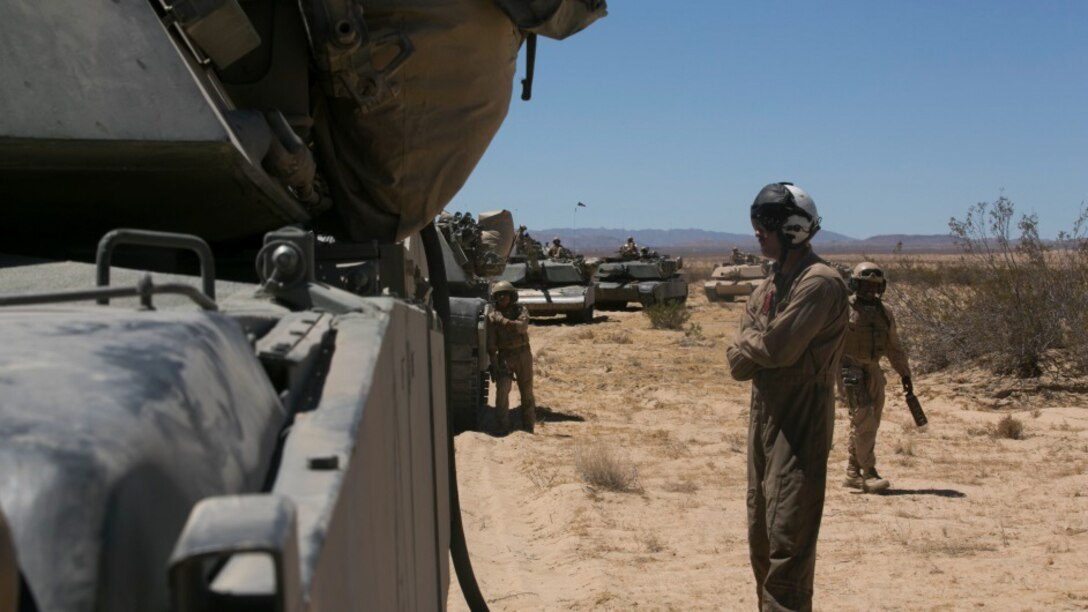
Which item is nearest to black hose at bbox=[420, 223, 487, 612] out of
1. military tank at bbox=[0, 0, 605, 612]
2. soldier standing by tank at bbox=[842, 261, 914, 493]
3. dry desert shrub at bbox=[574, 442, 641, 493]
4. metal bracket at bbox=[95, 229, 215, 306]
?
military tank at bbox=[0, 0, 605, 612]

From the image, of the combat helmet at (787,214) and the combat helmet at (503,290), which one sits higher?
the combat helmet at (787,214)

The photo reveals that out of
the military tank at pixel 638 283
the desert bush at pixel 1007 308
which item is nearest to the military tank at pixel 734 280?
the military tank at pixel 638 283

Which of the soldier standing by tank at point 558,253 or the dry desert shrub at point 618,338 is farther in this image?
the soldier standing by tank at point 558,253

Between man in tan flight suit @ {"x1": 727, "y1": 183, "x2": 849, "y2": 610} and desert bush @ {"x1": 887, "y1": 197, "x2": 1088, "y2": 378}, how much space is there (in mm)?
11277

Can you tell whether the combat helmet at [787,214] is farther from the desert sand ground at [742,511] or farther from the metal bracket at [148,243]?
the metal bracket at [148,243]

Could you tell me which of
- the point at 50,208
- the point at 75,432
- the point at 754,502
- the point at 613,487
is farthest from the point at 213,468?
the point at 613,487

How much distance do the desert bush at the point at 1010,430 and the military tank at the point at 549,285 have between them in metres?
16.0

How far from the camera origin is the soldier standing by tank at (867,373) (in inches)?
388

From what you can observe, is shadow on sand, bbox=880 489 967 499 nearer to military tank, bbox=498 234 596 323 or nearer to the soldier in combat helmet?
military tank, bbox=498 234 596 323

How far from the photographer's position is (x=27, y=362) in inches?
63.9

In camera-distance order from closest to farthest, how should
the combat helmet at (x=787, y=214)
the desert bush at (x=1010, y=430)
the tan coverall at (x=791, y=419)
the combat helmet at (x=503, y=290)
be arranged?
the tan coverall at (x=791, y=419), the combat helmet at (x=787, y=214), the desert bush at (x=1010, y=430), the combat helmet at (x=503, y=290)

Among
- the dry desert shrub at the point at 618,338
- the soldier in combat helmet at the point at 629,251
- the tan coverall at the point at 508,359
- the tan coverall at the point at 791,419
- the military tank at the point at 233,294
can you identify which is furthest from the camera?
the soldier in combat helmet at the point at 629,251

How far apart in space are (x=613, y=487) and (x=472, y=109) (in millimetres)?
5611

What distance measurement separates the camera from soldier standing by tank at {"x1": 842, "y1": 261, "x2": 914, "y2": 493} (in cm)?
984
